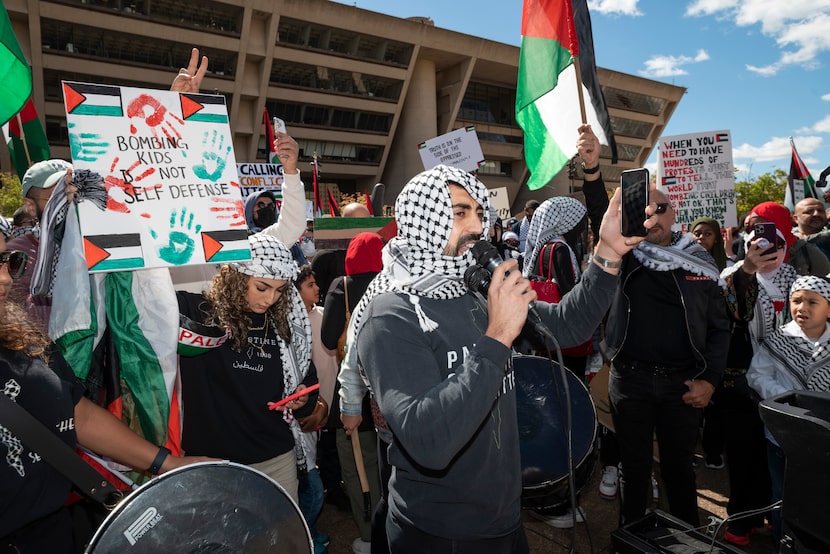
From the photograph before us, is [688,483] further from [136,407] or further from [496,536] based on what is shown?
[136,407]

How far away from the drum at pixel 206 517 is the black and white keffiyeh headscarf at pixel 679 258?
8.57 feet

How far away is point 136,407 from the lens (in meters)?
2.34

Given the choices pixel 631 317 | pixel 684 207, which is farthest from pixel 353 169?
pixel 631 317

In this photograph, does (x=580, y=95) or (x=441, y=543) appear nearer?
(x=441, y=543)

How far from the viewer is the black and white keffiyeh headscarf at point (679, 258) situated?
326 cm

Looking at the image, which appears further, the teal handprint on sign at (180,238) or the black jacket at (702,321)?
the black jacket at (702,321)

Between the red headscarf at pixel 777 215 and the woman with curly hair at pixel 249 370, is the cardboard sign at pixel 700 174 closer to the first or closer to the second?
the red headscarf at pixel 777 215

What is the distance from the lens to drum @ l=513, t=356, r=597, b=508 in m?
2.27

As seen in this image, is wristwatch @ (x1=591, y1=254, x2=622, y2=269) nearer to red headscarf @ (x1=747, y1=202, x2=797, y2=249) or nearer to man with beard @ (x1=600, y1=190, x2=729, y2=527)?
man with beard @ (x1=600, y1=190, x2=729, y2=527)

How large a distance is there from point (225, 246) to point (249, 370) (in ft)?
2.17

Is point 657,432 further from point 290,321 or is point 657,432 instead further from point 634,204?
point 290,321

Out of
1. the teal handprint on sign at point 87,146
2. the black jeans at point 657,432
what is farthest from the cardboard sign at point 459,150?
the teal handprint on sign at point 87,146

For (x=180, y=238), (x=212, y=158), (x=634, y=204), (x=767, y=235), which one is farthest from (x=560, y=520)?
(x=212, y=158)

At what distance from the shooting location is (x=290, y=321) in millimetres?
2922
